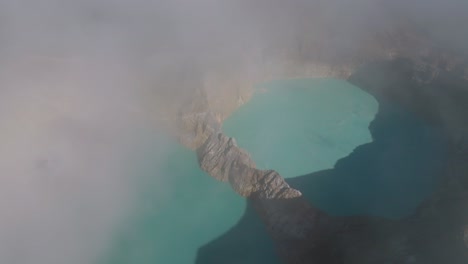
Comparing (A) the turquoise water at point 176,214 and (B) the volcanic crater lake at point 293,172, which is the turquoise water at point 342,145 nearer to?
(B) the volcanic crater lake at point 293,172

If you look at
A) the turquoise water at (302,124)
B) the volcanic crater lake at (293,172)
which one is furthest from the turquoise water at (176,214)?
Result: the turquoise water at (302,124)

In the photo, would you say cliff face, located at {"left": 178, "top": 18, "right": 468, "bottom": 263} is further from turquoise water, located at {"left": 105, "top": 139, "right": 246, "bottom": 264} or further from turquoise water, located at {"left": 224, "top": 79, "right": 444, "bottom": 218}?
turquoise water, located at {"left": 224, "top": 79, "right": 444, "bottom": 218}

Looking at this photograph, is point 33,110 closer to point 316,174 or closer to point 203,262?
point 203,262

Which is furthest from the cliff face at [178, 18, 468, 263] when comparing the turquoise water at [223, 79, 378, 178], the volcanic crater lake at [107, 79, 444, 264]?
the turquoise water at [223, 79, 378, 178]

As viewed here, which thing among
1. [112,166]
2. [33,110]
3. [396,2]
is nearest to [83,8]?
[33,110]

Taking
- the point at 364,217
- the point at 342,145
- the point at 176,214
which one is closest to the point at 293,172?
the point at 342,145

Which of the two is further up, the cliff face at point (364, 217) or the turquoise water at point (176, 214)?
the cliff face at point (364, 217)
